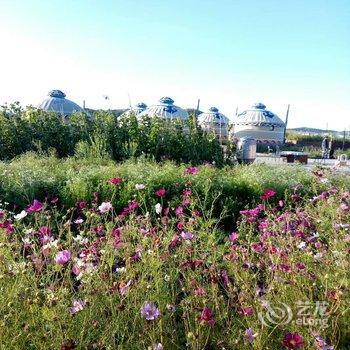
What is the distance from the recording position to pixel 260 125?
28312mm

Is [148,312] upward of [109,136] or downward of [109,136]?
downward

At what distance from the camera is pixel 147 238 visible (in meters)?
2.45

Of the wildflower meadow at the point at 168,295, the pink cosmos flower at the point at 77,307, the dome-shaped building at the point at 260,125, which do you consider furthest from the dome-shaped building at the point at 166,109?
the pink cosmos flower at the point at 77,307

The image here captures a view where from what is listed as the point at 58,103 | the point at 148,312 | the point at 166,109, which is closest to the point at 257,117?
the point at 166,109

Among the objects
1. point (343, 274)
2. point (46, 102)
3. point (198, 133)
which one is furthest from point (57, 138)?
point (46, 102)

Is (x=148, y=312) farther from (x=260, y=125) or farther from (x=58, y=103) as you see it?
(x=260, y=125)

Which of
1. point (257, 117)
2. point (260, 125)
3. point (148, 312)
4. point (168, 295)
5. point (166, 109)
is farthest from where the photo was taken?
point (257, 117)

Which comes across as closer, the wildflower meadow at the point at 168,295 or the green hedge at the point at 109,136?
the wildflower meadow at the point at 168,295

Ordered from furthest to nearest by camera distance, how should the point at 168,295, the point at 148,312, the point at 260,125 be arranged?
the point at 260,125 < the point at 168,295 < the point at 148,312

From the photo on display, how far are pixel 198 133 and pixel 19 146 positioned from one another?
3638 millimetres

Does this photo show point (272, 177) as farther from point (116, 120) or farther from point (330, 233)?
point (116, 120)

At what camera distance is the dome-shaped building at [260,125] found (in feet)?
93.1

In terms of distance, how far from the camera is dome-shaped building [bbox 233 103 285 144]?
28.4 m

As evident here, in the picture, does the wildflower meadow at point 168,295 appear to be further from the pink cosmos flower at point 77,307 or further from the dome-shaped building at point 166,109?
the dome-shaped building at point 166,109
